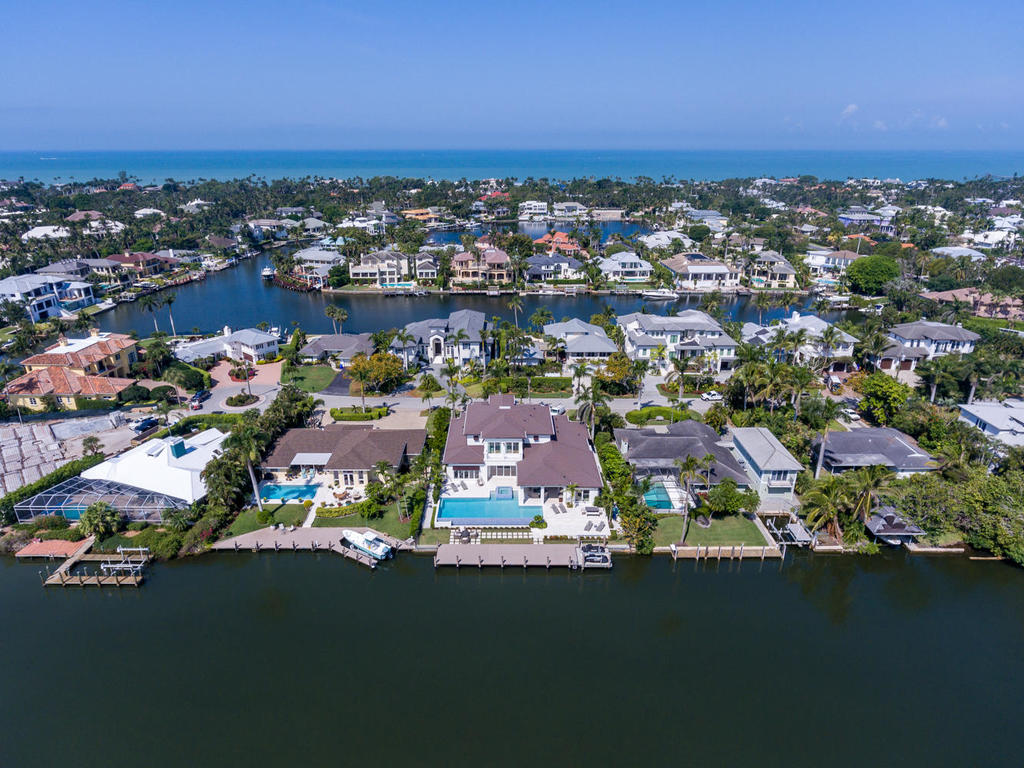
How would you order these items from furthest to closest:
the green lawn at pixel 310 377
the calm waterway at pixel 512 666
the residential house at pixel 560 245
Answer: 1. the residential house at pixel 560 245
2. the green lawn at pixel 310 377
3. the calm waterway at pixel 512 666

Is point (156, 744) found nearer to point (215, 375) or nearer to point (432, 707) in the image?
point (432, 707)

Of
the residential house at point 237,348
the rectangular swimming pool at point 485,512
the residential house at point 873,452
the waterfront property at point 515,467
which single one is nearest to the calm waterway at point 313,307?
the residential house at point 237,348

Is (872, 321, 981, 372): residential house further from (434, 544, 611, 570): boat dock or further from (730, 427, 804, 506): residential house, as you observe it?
(434, 544, 611, 570): boat dock

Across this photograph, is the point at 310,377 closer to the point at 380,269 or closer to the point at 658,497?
the point at 658,497

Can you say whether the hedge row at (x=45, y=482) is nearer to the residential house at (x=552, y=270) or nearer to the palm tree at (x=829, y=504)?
the palm tree at (x=829, y=504)

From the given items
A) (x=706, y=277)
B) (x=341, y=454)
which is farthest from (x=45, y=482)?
(x=706, y=277)
